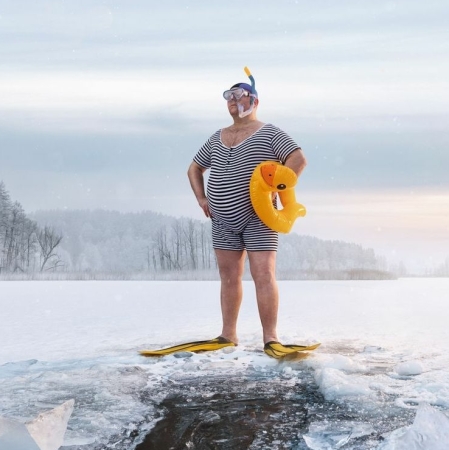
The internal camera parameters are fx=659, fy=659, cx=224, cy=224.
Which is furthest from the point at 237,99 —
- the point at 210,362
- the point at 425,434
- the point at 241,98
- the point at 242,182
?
the point at 425,434

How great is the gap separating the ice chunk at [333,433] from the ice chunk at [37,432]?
2.79 ft

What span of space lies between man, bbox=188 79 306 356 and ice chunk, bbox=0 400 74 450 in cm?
230

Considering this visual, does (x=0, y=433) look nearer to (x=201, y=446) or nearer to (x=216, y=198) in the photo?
Answer: (x=201, y=446)

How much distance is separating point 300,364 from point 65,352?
5.62 ft

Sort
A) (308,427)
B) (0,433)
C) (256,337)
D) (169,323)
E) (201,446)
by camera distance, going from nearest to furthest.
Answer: (0,433) < (201,446) < (308,427) < (256,337) < (169,323)

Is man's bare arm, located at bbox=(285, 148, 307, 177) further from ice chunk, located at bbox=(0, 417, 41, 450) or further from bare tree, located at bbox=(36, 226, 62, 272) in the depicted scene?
bare tree, located at bbox=(36, 226, 62, 272)

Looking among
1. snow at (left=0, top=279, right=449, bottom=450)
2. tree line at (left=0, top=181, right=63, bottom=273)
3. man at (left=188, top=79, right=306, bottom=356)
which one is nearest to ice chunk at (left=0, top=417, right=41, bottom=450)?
snow at (left=0, top=279, right=449, bottom=450)

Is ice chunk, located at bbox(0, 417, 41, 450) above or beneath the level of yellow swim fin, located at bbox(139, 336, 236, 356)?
above

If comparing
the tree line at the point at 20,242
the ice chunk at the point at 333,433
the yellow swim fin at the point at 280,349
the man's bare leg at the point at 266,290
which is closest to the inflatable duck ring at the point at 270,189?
the man's bare leg at the point at 266,290

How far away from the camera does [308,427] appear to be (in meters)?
2.55

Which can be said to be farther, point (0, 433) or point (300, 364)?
point (300, 364)

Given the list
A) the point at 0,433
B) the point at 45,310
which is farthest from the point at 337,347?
the point at 45,310

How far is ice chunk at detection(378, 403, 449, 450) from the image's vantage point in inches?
81.4

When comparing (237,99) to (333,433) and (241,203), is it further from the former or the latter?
(333,433)
